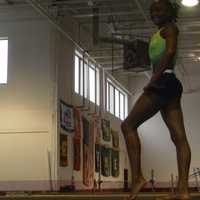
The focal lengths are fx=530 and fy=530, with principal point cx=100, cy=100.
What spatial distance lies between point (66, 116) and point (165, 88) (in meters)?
11.0

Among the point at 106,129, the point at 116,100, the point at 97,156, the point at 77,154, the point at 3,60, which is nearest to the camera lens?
the point at 3,60

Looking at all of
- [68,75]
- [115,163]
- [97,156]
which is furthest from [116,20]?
[115,163]

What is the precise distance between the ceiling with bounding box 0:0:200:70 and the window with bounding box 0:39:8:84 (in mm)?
1045

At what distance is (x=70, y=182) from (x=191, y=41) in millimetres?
6440

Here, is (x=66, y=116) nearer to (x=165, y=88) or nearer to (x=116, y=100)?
(x=116, y=100)

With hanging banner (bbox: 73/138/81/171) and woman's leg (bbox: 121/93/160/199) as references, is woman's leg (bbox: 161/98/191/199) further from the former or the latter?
hanging banner (bbox: 73/138/81/171)

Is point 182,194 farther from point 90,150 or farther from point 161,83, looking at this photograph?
point 90,150

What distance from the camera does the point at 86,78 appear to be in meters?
→ 16.6

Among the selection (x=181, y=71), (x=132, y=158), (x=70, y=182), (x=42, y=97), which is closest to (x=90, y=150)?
(x=70, y=182)

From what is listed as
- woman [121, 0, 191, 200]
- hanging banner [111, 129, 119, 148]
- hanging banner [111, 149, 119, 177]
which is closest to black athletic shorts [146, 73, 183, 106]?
woman [121, 0, 191, 200]

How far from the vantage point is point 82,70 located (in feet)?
52.8

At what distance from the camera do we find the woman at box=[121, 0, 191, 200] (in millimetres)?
3469

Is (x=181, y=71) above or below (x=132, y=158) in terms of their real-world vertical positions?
above

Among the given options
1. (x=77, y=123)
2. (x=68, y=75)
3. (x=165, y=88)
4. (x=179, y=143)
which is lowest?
(x=179, y=143)
